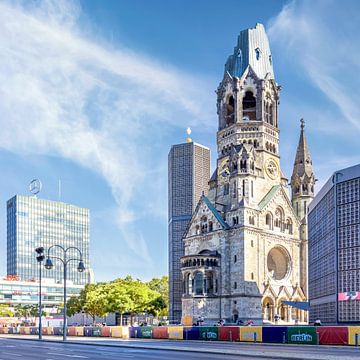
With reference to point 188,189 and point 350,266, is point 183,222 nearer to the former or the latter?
point 188,189

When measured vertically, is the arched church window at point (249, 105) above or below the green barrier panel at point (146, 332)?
above

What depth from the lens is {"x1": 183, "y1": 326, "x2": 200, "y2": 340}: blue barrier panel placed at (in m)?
54.7

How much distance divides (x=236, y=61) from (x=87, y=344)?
7264cm

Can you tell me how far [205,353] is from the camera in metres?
36.3

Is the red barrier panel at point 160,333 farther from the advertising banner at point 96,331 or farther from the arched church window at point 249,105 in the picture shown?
the arched church window at point 249,105

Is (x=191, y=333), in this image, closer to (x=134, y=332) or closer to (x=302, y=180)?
(x=134, y=332)

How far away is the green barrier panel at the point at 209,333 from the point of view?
53.1 meters

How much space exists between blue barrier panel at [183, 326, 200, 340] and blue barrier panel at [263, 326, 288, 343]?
313 inches

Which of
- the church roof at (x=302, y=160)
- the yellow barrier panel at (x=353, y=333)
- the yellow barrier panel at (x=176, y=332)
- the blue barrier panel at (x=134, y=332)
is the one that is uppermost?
the church roof at (x=302, y=160)

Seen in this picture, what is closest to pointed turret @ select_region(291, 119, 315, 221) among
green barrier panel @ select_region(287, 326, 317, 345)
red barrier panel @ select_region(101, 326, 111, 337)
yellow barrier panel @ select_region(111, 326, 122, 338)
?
red barrier panel @ select_region(101, 326, 111, 337)

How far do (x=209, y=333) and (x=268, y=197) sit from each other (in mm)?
51416

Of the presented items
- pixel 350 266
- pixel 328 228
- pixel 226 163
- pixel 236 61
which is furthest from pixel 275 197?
pixel 350 266

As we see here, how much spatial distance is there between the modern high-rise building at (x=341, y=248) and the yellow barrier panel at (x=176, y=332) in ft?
56.9

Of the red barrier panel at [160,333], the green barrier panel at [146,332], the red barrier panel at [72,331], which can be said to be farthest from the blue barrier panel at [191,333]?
the red barrier panel at [72,331]
